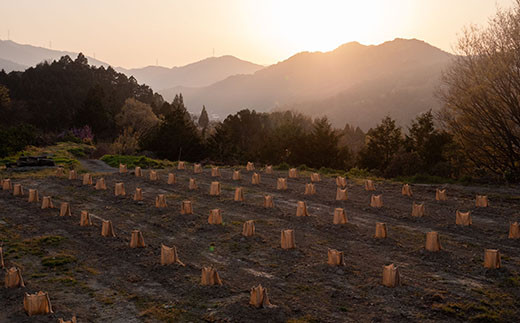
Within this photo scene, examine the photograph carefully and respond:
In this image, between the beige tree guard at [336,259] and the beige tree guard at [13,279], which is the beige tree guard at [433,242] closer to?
the beige tree guard at [336,259]

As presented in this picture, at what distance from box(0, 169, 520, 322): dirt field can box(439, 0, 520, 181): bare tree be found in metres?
6.13

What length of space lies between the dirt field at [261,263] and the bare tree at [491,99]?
6.13 m

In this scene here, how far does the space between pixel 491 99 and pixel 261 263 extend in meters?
14.7

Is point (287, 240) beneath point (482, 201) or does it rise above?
beneath

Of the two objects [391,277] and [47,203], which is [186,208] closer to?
[47,203]

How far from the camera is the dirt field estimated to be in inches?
231

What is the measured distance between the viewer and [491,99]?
1778cm

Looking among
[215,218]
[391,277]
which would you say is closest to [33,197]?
[215,218]

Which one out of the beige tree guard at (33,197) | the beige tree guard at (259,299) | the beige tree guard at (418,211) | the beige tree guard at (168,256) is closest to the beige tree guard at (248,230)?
the beige tree guard at (168,256)

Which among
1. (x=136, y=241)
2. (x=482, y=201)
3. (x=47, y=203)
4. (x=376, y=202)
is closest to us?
(x=136, y=241)

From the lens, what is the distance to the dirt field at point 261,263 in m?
5.88

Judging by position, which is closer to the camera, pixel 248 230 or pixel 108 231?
pixel 108 231

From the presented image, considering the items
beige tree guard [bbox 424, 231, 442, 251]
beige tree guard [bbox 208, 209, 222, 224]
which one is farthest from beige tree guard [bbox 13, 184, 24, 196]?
beige tree guard [bbox 424, 231, 442, 251]

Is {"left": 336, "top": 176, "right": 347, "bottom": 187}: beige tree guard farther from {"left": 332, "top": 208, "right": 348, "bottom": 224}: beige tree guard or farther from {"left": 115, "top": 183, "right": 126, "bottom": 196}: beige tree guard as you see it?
{"left": 115, "top": 183, "right": 126, "bottom": 196}: beige tree guard
